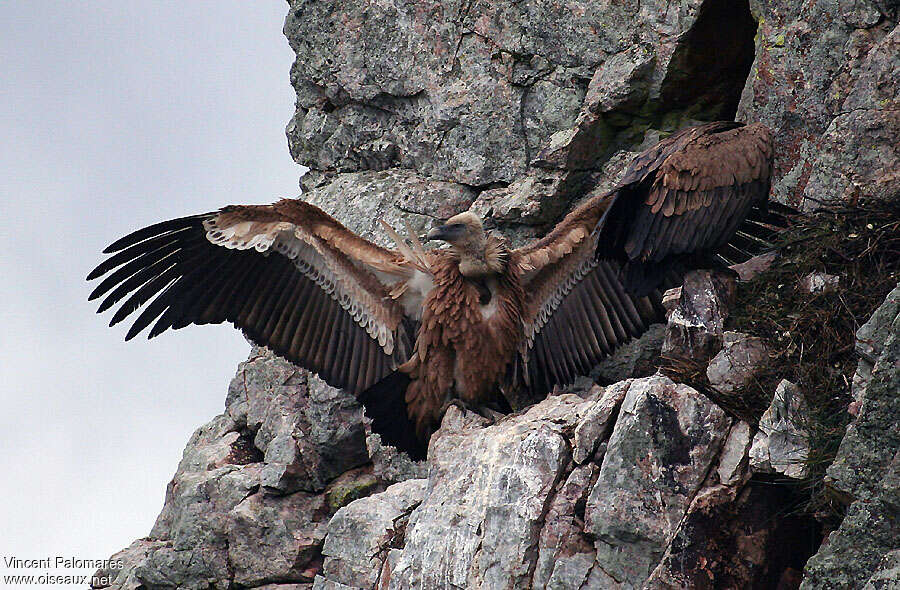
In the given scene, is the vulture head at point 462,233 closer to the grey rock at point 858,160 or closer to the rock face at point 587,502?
the rock face at point 587,502

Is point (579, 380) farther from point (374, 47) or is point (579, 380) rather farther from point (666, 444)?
point (374, 47)

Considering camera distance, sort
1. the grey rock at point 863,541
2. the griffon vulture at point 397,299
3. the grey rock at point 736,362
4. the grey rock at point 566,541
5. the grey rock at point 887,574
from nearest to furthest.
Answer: the grey rock at point 887,574 → the grey rock at point 863,541 → the grey rock at point 566,541 → the grey rock at point 736,362 → the griffon vulture at point 397,299

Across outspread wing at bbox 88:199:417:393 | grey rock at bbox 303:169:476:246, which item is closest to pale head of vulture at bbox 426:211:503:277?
outspread wing at bbox 88:199:417:393

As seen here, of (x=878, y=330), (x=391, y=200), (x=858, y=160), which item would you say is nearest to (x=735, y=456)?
(x=878, y=330)

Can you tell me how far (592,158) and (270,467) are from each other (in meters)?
3.50

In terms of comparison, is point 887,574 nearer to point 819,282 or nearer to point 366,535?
point 819,282

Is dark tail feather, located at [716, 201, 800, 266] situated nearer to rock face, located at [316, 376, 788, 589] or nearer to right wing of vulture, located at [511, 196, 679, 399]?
right wing of vulture, located at [511, 196, 679, 399]

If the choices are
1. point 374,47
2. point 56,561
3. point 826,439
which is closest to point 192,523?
point 56,561

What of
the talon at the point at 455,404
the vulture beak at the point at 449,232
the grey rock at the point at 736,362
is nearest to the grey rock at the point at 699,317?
the grey rock at the point at 736,362

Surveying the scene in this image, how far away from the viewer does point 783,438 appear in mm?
5242

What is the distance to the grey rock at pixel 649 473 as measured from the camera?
17.1ft

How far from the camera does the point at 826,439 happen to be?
204 inches

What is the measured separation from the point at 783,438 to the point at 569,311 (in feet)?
9.45

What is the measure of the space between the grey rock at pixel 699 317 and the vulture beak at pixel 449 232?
1664 mm
